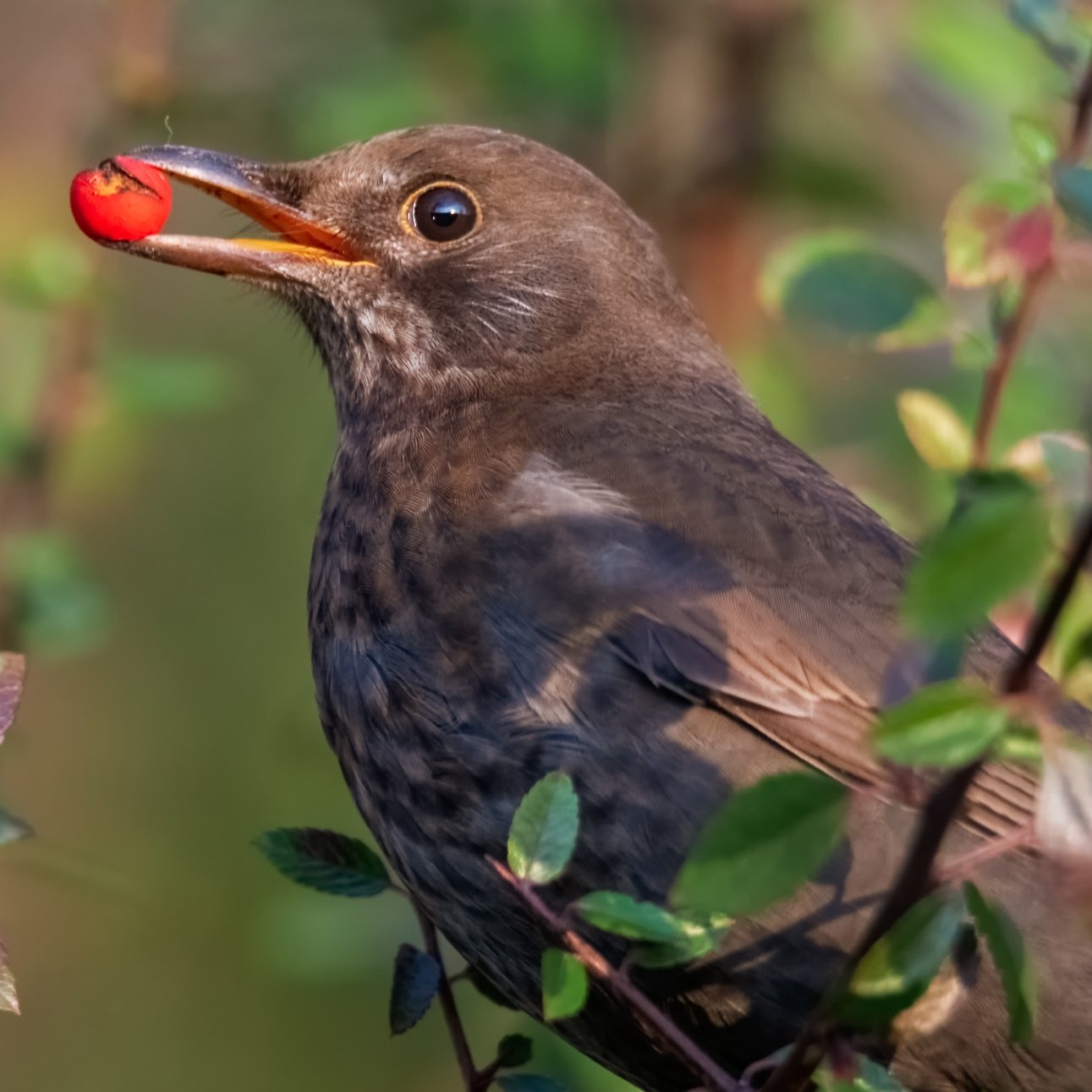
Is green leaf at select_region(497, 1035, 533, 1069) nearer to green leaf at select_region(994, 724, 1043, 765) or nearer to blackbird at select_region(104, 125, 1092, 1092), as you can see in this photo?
blackbird at select_region(104, 125, 1092, 1092)

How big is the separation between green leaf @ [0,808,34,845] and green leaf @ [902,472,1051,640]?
4.21 feet

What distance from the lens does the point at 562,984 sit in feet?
7.50

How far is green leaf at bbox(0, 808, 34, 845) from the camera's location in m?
2.44

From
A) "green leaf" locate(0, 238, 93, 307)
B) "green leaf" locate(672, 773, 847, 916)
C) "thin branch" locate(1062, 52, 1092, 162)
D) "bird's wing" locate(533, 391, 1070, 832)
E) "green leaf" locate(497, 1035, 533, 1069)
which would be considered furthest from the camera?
"green leaf" locate(0, 238, 93, 307)

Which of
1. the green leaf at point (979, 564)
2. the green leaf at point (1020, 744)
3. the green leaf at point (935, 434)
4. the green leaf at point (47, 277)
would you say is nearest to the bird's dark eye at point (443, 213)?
the green leaf at point (47, 277)

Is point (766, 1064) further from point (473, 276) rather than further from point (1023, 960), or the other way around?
point (473, 276)

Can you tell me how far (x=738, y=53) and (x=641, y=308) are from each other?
4.28 feet

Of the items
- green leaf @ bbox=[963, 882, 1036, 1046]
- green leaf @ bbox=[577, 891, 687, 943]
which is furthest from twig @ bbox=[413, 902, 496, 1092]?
green leaf @ bbox=[963, 882, 1036, 1046]

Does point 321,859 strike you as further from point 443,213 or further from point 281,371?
point 281,371

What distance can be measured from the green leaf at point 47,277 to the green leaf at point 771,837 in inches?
98.0

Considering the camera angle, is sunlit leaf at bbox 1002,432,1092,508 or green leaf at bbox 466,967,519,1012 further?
green leaf at bbox 466,967,519,1012

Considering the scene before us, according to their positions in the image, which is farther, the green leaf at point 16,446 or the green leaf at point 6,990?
the green leaf at point 16,446

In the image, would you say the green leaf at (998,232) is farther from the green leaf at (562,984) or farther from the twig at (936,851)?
the green leaf at (562,984)

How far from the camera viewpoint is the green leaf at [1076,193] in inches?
85.6
